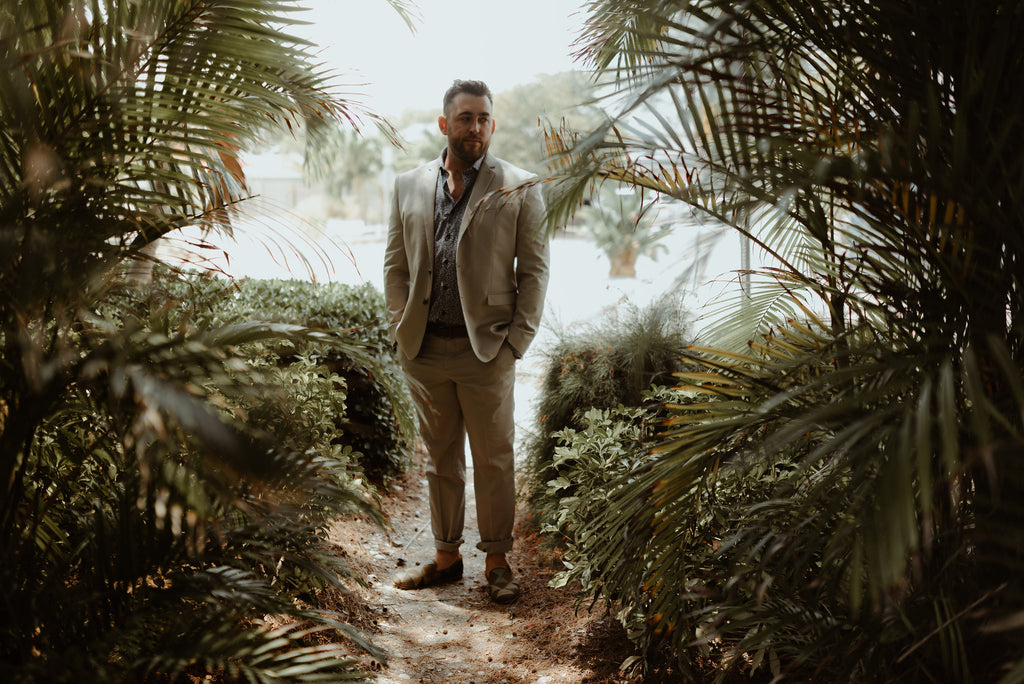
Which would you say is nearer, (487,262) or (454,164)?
(487,262)

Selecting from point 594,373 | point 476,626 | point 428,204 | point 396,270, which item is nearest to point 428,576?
point 476,626

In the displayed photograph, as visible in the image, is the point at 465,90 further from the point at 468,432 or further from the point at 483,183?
the point at 468,432

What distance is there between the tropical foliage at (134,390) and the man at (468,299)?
148 cm

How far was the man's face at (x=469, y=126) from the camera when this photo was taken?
3307 millimetres

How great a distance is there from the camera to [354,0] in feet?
14.0

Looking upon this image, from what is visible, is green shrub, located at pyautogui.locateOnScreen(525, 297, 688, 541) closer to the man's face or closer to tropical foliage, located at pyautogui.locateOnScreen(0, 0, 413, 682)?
the man's face

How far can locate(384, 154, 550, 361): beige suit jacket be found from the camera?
3.35 meters

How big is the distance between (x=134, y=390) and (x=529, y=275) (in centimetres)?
215

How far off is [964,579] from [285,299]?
4216mm

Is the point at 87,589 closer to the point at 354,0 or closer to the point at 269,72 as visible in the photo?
the point at 269,72

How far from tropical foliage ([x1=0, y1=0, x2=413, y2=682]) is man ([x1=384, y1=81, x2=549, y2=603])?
4.86 ft

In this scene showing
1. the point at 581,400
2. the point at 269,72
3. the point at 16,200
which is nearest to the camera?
the point at 16,200

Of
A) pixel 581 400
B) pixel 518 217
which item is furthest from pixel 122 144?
pixel 581 400

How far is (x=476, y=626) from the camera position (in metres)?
3.21
